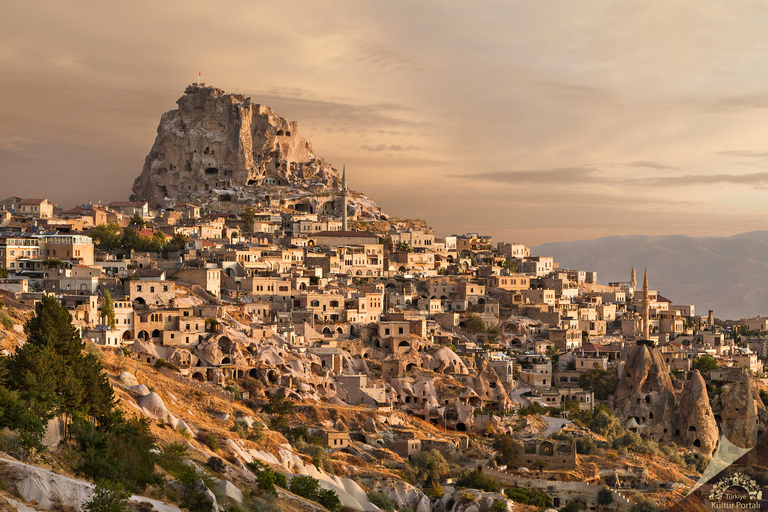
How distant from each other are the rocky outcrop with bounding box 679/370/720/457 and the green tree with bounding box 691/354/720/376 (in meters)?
6.77

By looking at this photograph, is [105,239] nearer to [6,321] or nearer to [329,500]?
[6,321]

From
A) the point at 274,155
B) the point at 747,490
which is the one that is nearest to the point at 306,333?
the point at 747,490

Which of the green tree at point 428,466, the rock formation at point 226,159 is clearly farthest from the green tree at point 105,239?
the rock formation at point 226,159

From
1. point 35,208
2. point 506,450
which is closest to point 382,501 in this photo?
point 506,450

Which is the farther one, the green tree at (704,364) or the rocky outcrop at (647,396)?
the green tree at (704,364)

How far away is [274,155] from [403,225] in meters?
23.9

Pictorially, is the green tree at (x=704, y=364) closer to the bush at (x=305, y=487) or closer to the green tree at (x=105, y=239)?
the bush at (x=305, y=487)

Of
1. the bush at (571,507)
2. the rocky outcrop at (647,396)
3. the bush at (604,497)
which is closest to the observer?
the bush at (571,507)

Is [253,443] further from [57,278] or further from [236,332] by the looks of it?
[57,278]

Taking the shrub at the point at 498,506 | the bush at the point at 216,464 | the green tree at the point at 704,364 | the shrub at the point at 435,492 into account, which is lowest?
the shrub at the point at 435,492

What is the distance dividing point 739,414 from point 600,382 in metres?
9.29

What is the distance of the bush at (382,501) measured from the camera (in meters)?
38.6

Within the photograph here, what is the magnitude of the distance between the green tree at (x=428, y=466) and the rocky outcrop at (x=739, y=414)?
25.6 metres

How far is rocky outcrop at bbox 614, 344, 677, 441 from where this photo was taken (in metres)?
63.3
